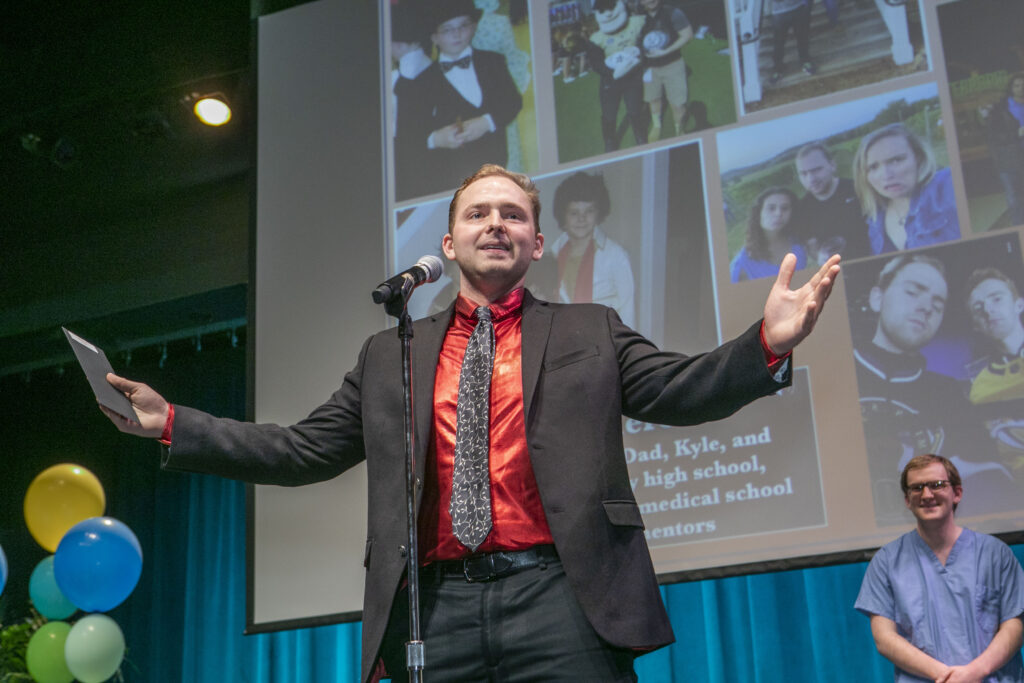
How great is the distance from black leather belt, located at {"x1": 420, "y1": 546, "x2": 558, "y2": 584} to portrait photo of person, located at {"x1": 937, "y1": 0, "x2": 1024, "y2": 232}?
2045 millimetres

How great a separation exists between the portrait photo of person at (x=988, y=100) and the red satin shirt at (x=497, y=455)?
70.5 inches

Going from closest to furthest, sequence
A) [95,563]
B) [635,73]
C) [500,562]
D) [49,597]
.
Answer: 1. [500,562]
2. [635,73]
3. [95,563]
4. [49,597]

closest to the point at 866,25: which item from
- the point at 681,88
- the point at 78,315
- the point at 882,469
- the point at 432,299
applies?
the point at 681,88

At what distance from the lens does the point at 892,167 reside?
338 centimetres

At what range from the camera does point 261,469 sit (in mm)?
2049

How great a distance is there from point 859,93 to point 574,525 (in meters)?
2.24

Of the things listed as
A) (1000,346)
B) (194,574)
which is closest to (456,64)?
(1000,346)

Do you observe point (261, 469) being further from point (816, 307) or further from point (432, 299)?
point (432, 299)

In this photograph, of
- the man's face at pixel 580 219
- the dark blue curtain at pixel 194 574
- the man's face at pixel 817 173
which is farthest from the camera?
the dark blue curtain at pixel 194 574

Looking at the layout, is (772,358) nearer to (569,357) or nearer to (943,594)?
(569,357)

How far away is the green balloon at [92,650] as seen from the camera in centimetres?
522

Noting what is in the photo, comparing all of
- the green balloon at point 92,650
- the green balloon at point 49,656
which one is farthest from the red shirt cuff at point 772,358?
the green balloon at point 49,656

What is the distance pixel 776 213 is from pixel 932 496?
39.2 inches

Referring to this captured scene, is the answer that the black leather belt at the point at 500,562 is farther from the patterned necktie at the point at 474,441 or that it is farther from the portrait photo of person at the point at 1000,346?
the portrait photo of person at the point at 1000,346
